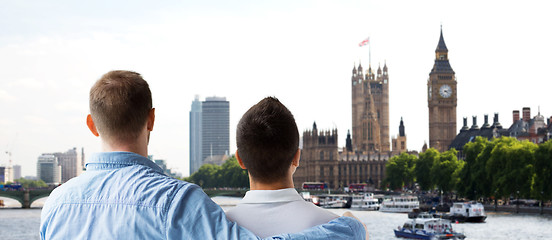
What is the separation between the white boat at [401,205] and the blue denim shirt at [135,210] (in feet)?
289

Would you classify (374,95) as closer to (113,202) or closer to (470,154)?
(470,154)

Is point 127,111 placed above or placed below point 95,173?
above

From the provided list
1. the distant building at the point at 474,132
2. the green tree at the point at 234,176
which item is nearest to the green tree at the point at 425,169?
the distant building at the point at 474,132

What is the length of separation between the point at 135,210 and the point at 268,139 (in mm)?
690

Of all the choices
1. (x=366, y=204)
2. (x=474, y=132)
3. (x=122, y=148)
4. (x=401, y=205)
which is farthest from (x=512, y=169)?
(x=474, y=132)

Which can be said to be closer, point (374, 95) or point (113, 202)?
point (113, 202)

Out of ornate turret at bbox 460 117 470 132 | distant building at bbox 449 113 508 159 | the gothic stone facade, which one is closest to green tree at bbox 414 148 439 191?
distant building at bbox 449 113 508 159

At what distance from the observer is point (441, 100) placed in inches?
6432

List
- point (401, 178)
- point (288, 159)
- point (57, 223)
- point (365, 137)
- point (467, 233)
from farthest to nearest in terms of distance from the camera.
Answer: point (365, 137) < point (401, 178) < point (467, 233) < point (288, 159) < point (57, 223)

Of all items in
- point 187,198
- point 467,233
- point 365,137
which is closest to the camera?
point 187,198

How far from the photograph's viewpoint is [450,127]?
538ft

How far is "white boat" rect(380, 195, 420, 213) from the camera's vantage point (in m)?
90.7

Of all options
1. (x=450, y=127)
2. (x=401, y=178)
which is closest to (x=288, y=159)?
(x=401, y=178)

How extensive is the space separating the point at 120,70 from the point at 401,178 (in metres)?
123
